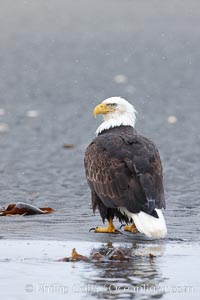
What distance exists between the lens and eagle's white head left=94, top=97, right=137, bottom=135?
10.1 m

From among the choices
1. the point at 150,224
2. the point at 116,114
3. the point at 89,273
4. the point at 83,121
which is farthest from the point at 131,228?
the point at 83,121

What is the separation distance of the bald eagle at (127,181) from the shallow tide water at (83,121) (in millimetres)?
177

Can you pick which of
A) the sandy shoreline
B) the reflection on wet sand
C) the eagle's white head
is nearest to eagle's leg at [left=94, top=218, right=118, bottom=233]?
the sandy shoreline

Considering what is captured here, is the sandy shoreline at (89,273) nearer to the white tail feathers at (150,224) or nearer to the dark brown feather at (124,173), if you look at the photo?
the white tail feathers at (150,224)

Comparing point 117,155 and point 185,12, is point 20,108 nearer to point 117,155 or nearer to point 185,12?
point 117,155

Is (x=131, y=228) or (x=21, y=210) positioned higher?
(x=21, y=210)

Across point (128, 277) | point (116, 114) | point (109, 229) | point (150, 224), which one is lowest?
point (128, 277)

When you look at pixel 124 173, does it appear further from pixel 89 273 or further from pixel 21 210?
pixel 89 273

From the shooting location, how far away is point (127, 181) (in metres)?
8.95

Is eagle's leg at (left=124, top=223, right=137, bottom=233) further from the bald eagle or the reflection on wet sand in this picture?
the reflection on wet sand

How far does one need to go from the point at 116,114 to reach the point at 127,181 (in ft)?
4.38

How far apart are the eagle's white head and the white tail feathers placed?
1433 mm

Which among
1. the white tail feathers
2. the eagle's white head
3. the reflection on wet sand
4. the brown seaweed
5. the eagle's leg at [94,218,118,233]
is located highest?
the eagle's white head

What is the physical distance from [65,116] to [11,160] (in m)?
3.48
